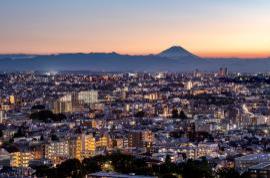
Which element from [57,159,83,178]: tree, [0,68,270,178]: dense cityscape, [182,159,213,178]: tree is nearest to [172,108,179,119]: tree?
[0,68,270,178]: dense cityscape

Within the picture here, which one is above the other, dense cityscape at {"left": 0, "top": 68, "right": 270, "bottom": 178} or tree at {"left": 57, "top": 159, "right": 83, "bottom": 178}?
tree at {"left": 57, "top": 159, "right": 83, "bottom": 178}

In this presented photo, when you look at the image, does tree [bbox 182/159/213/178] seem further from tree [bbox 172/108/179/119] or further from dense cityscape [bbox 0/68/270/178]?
tree [bbox 172/108/179/119]

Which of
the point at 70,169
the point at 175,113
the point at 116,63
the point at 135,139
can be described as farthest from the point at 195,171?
the point at 116,63

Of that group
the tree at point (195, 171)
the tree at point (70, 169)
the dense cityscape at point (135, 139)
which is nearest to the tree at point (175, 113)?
the dense cityscape at point (135, 139)

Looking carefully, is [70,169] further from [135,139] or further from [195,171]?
[135,139]

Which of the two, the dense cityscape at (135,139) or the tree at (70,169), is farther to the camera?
the dense cityscape at (135,139)

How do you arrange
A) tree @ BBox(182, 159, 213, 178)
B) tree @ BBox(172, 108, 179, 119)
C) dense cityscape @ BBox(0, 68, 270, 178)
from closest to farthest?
tree @ BBox(182, 159, 213, 178) → dense cityscape @ BBox(0, 68, 270, 178) → tree @ BBox(172, 108, 179, 119)

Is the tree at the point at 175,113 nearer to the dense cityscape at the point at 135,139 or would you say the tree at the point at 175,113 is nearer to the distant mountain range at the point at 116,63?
the dense cityscape at the point at 135,139
